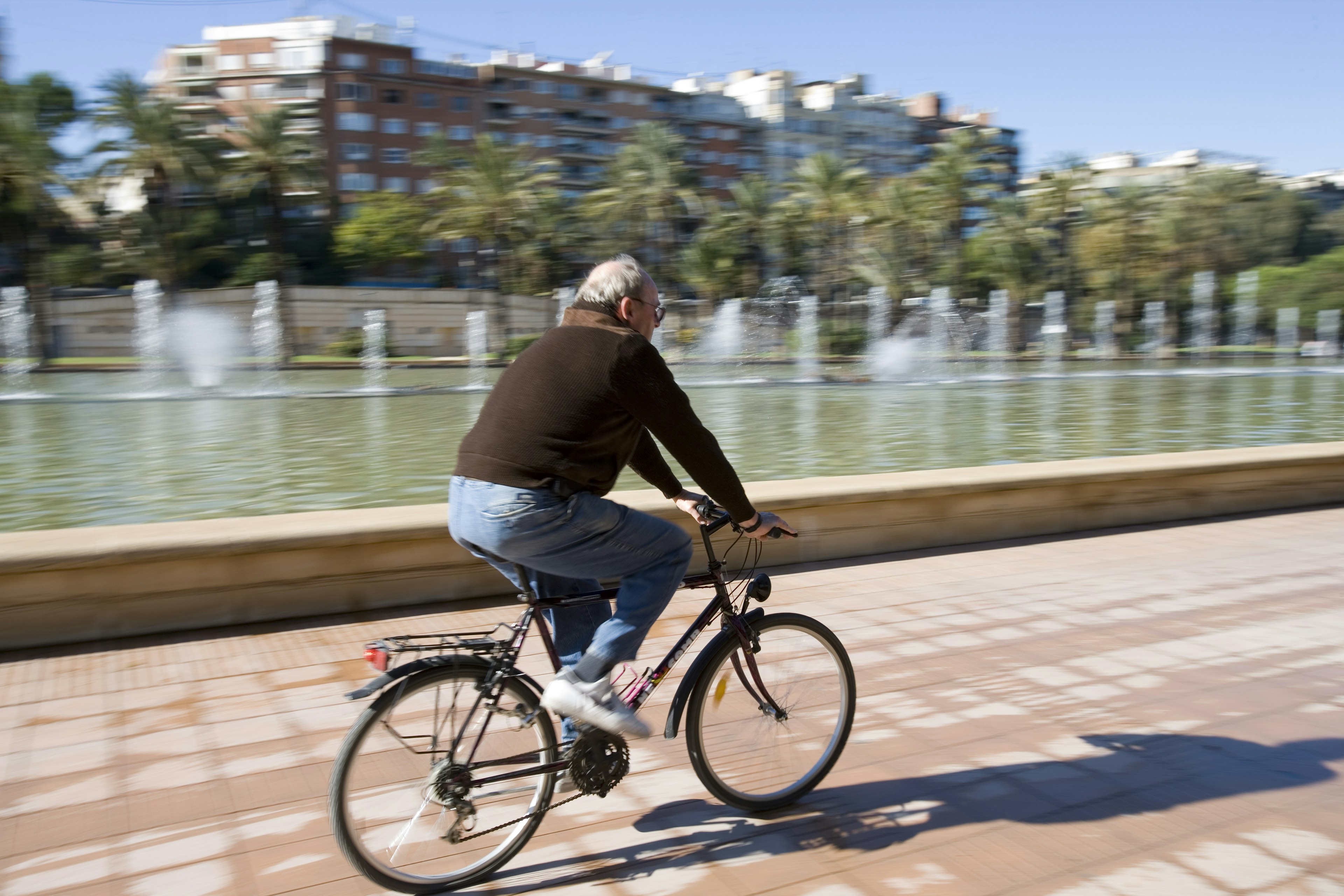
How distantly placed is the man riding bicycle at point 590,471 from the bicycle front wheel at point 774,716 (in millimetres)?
343

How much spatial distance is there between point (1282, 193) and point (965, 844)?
102112 mm

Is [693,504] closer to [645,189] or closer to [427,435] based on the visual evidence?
[427,435]

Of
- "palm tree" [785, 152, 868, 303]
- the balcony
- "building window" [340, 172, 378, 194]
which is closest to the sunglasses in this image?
"palm tree" [785, 152, 868, 303]

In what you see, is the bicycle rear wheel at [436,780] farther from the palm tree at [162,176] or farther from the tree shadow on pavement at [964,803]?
the palm tree at [162,176]

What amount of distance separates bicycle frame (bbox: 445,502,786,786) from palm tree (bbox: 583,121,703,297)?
60.6 m

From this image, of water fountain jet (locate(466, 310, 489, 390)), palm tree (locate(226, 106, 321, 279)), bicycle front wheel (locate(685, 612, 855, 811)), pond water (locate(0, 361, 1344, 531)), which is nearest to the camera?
bicycle front wheel (locate(685, 612, 855, 811))

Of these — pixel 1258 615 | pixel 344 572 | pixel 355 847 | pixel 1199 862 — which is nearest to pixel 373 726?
pixel 355 847

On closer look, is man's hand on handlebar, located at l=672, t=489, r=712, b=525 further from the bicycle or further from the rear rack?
the rear rack

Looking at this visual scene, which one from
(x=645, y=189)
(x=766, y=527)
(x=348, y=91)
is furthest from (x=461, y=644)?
(x=348, y=91)

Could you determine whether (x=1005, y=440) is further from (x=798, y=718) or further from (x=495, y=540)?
(x=495, y=540)

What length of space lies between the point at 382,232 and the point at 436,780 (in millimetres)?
71252

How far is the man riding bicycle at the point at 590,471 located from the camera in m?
3.12

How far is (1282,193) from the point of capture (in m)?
91.1

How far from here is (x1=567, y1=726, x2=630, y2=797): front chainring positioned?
3.37 m
